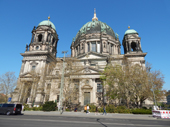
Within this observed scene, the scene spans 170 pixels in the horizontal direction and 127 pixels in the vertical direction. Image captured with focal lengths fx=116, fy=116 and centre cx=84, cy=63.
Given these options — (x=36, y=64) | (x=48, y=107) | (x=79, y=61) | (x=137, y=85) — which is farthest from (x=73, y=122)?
(x=36, y=64)

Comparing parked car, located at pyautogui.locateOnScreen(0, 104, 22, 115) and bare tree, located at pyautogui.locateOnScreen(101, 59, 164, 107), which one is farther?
bare tree, located at pyautogui.locateOnScreen(101, 59, 164, 107)

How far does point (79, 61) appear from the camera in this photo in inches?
1480

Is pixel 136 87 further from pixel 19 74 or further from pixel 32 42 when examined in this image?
pixel 32 42

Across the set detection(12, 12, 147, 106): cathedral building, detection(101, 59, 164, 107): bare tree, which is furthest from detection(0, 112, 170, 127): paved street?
detection(101, 59, 164, 107): bare tree

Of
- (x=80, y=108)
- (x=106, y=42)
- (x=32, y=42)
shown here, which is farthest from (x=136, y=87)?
(x=32, y=42)

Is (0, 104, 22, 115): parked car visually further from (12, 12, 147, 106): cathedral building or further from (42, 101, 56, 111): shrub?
(42, 101, 56, 111): shrub

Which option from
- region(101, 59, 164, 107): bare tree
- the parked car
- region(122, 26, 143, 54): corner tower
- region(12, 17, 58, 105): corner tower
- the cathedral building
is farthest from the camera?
region(122, 26, 143, 54): corner tower

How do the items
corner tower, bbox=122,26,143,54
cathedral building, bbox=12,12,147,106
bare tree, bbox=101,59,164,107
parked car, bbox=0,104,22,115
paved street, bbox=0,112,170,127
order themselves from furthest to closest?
1. corner tower, bbox=122,26,143,54
2. cathedral building, bbox=12,12,147,106
3. bare tree, bbox=101,59,164,107
4. parked car, bbox=0,104,22,115
5. paved street, bbox=0,112,170,127

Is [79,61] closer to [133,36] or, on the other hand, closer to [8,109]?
[8,109]

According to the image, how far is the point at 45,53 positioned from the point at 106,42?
25634mm

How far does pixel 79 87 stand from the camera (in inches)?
1264

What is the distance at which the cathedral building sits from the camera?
32.9m

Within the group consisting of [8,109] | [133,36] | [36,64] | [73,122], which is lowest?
[73,122]

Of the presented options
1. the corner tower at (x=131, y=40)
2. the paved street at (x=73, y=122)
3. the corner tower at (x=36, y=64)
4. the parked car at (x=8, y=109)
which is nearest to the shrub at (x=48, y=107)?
the corner tower at (x=36, y=64)
